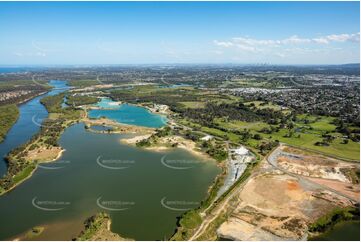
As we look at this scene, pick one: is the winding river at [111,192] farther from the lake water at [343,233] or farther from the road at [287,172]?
the lake water at [343,233]

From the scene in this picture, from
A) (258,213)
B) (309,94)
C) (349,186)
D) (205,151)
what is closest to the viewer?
(258,213)

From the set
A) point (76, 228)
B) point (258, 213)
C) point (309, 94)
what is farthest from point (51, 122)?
point (309, 94)

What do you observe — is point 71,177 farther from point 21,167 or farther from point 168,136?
point 168,136

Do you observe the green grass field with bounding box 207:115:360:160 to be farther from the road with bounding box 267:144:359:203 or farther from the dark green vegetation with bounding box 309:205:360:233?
the dark green vegetation with bounding box 309:205:360:233

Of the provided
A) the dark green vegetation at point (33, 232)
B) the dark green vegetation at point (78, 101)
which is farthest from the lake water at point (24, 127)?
the dark green vegetation at point (33, 232)

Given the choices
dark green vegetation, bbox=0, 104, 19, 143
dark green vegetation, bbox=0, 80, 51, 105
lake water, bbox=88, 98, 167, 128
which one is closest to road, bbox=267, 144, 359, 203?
lake water, bbox=88, 98, 167, 128

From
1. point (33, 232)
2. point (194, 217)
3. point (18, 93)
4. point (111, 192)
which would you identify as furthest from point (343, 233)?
point (18, 93)
